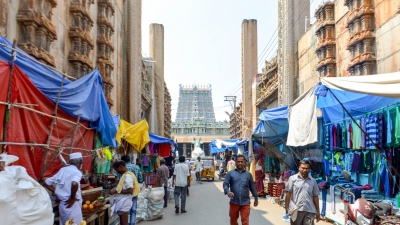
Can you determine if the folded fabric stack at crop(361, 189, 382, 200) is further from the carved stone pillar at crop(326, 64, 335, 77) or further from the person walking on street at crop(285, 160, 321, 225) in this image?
the carved stone pillar at crop(326, 64, 335, 77)

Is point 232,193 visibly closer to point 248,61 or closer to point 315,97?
point 315,97

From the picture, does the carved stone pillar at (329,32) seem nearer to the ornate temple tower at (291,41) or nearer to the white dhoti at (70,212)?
the ornate temple tower at (291,41)

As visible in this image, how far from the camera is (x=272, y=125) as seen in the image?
13.1 m

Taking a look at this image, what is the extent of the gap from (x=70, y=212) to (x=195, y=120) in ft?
256

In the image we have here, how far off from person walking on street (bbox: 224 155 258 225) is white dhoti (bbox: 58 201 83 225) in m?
2.44

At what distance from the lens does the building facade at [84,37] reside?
779 centimetres

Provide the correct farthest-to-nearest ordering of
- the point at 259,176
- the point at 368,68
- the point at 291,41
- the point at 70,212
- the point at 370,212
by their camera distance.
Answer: the point at 291,41, the point at 259,176, the point at 368,68, the point at 370,212, the point at 70,212

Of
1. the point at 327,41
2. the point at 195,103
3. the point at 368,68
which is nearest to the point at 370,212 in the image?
the point at 368,68

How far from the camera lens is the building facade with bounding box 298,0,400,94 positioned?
31.7ft

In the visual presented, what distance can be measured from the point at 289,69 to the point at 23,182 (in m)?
16.7

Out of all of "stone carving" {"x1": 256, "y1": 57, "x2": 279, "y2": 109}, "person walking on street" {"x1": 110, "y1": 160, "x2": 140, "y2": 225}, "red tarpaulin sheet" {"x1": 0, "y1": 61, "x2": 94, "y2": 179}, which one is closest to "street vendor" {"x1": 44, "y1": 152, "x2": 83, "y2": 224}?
"red tarpaulin sheet" {"x1": 0, "y1": 61, "x2": 94, "y2": 179}

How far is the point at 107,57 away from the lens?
1455 centimetres

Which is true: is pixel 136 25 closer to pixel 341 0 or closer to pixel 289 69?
pixel 289 69

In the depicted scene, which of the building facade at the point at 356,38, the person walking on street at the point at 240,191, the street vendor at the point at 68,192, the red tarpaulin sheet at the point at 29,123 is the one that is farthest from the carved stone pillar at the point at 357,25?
the street vendor at the point at 68,192
